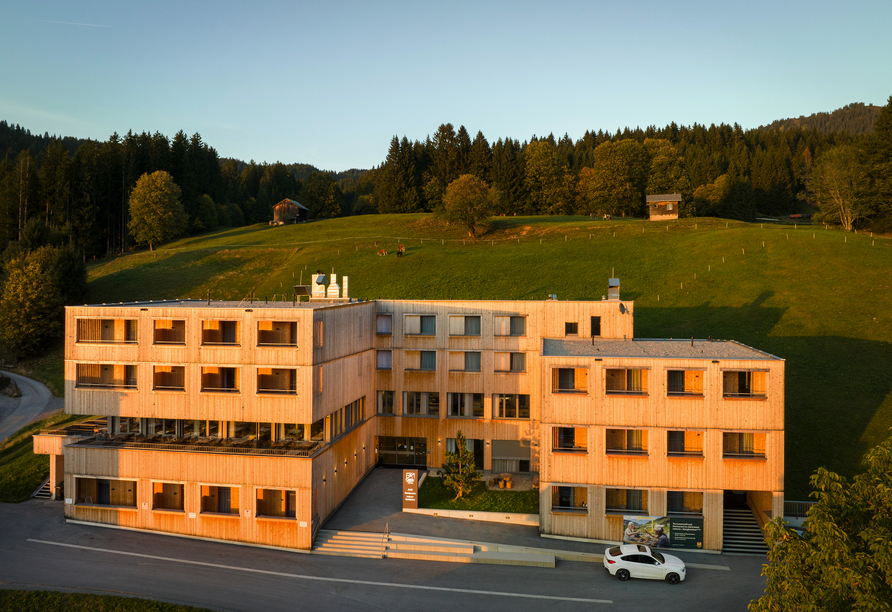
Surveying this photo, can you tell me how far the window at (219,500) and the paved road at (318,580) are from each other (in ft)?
5.84

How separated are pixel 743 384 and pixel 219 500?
31.1 m

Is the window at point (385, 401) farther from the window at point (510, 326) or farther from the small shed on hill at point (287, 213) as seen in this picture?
the small shed on hill at point (287, 213)

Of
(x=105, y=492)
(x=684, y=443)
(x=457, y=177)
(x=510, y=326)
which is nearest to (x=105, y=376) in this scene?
(x=105, y=492)

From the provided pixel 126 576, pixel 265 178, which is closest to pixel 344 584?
pixel 126 576

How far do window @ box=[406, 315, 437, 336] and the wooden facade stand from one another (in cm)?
731

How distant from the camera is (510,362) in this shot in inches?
1539

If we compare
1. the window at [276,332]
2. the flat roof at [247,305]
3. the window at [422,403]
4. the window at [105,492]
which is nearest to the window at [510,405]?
the window at [422,403]

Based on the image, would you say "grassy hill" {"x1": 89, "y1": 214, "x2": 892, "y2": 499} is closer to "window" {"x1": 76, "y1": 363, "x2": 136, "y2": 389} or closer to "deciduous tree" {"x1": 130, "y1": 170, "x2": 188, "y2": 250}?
"deciduous tree" {"x1": 130, "y1": 170, "x2": 188, "y2": 250}

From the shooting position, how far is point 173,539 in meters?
29.0

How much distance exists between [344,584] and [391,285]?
46219 mm

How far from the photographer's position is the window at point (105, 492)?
100 feet

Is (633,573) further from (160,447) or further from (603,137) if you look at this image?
(603,137)

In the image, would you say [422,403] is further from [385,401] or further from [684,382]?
[684,382]

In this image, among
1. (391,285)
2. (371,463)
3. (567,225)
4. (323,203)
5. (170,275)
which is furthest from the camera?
(323,203)
